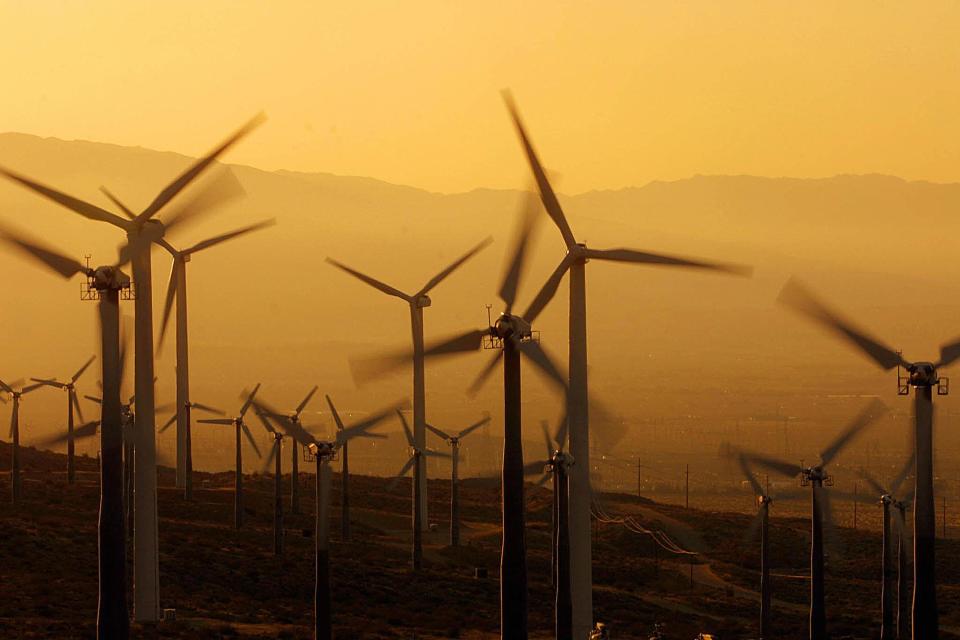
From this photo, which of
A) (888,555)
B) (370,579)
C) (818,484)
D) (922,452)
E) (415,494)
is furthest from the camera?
(415,494)

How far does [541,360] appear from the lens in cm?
6169

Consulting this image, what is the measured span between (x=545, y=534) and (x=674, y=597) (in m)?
39.9

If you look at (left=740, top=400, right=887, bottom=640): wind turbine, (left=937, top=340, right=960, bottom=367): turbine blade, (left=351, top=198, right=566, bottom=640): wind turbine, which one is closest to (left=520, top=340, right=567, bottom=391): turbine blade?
(left=351, top=198, right=566, bottom=640): wind turbine

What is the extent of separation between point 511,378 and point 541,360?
1.64 metres

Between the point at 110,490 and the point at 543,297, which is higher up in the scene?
the point at 543,297

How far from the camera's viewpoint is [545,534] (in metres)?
162

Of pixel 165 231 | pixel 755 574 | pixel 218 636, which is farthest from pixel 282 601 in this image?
pixel 755 574

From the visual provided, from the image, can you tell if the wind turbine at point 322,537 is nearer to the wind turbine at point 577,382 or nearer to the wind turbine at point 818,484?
the wind turbine at point 577,382

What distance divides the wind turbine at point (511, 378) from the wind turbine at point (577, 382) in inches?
138

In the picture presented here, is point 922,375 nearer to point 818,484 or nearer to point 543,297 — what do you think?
point 543,297

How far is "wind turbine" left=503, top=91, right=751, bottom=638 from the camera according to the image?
68062mm

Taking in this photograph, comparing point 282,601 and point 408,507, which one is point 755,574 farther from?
point 282,601

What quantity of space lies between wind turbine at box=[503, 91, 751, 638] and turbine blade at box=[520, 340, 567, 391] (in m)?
3.79

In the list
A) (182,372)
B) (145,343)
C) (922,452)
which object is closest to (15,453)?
(182,372)
